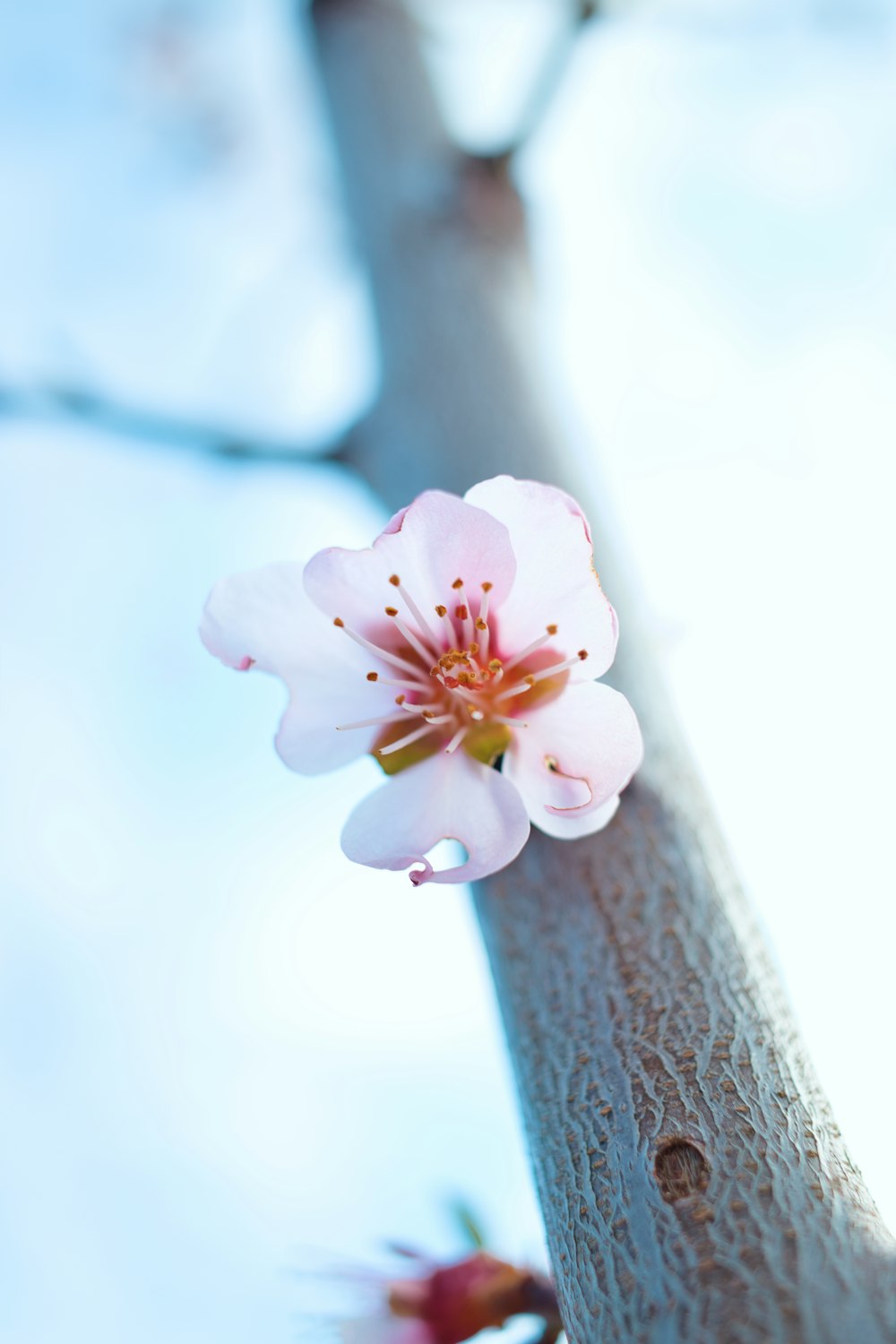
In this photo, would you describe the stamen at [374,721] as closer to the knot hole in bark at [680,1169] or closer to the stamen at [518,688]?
the stamen at [518,688]

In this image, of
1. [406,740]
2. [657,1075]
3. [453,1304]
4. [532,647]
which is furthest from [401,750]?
[453,1304]

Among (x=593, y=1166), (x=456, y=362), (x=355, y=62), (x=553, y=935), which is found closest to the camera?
(x=593, y=1166)

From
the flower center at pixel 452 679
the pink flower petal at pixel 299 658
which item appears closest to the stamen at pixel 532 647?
the flower center at pixel 452 679

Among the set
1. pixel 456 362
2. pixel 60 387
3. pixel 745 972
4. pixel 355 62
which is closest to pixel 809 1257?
pixel 745 972

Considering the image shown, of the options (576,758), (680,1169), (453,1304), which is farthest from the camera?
(453,1304)

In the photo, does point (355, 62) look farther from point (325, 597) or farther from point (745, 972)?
point (745, 972)

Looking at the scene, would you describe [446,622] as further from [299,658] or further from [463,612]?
[299,658]

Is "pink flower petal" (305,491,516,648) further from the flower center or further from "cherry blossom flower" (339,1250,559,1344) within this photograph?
"cherry blossom flower" (339,1250,559,1344)
